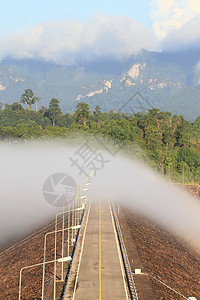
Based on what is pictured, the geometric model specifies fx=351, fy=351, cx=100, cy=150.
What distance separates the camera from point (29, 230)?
72.0 m

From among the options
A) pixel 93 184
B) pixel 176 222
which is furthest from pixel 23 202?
pixel 176 222

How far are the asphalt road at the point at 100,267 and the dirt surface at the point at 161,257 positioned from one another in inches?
94.4

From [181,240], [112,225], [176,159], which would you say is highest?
[176,159]

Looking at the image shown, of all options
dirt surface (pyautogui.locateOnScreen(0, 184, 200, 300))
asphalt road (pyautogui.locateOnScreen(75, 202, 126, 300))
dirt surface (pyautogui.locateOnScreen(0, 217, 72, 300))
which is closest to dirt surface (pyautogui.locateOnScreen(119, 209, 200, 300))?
dirt surface (pyautogui.locateOnScreen(0, 184, 200, 300))

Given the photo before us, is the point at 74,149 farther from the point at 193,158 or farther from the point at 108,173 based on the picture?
the point at 193,158

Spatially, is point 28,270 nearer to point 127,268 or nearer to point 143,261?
point 127,268

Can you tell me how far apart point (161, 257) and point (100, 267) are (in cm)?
1447

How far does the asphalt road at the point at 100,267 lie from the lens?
37094mm

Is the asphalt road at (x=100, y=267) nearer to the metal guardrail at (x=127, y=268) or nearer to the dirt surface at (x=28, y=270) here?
the metal guardrail at (x=127, y=268)

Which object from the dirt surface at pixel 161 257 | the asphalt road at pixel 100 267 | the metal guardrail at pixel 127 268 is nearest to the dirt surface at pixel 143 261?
the dirt surface at pixel 161 257

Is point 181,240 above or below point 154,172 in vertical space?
below

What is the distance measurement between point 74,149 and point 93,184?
1897 inches

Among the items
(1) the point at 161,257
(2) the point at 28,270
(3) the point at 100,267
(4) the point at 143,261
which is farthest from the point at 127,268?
(2) the point at 28,270

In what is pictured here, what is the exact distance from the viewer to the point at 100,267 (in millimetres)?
43406
